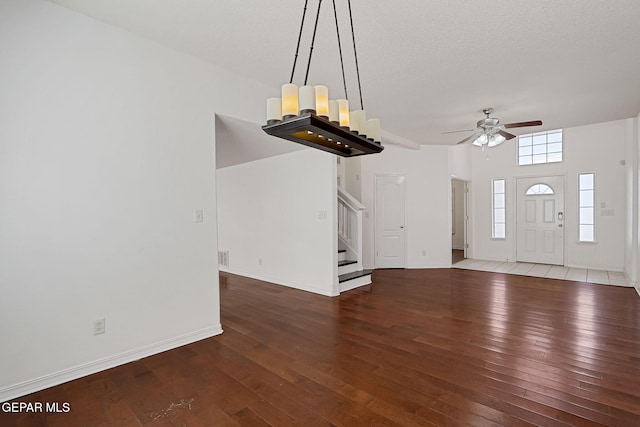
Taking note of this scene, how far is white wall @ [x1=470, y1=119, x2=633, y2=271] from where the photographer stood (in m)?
5.99

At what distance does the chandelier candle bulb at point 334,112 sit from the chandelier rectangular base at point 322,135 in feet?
0.33

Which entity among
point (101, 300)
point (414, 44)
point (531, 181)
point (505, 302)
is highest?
point (414, 44)

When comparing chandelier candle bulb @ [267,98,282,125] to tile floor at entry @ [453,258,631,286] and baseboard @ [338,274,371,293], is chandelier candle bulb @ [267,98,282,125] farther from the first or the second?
tile floor at entry @ [453,258,631,286]

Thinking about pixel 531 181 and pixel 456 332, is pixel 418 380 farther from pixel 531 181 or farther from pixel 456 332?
pixel 531 181

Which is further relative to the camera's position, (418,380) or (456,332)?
(456,332)

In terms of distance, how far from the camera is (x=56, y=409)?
2.01 meters

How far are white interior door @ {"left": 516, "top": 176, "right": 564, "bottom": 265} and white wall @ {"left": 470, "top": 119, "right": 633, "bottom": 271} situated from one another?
11cm

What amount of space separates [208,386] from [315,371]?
2.62 feet

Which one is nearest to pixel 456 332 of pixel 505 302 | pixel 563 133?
pixel 505 302

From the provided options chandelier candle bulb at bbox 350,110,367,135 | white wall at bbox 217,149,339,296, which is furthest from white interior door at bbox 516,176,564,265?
chandelier candle bulb at bbox 350,110,367,135

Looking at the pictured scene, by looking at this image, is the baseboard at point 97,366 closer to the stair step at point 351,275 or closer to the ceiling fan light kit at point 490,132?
the stair step at point 351,275

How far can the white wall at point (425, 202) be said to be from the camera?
685 cm

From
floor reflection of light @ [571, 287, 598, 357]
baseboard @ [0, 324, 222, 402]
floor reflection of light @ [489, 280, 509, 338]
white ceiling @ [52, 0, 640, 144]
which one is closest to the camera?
baseboard @ [0, 324, 222, 402]

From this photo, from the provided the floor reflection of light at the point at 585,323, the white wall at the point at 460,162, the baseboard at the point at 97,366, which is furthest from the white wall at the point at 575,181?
the baseboard at the point at 97,366
